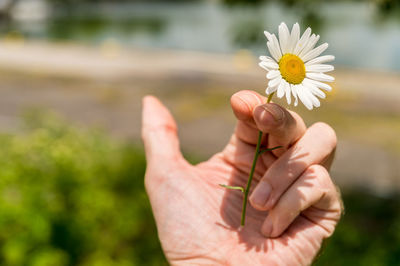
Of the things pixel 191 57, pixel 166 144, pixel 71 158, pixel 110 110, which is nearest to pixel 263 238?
pixel 166 144

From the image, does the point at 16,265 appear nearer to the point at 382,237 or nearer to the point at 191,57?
the point at 382,237

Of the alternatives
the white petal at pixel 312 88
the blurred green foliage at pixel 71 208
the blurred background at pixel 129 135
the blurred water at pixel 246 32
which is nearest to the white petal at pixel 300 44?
the white petal at pixel 312 88

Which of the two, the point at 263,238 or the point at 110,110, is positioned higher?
the point at 263,238

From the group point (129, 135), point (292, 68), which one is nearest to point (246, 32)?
point (129, 135)

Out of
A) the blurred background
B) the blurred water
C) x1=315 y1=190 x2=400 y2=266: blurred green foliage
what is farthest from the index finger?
the blurred water

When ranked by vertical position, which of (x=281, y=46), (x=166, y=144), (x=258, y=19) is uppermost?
(x=258, y=19)

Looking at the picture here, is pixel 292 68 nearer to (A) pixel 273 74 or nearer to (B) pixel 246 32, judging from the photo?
(A) pixel 273 74

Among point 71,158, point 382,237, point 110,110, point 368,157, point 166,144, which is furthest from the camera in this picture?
point 110,110
